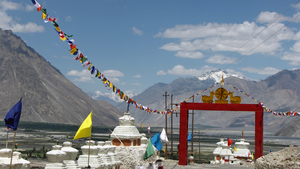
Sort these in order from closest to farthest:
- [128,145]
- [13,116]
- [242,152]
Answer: [13,116], [128,145], [242,152]

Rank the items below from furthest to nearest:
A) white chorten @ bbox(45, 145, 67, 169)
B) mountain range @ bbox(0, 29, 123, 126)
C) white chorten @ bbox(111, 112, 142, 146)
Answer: mountain range @ bbox(0, 29, 123, 126) < white chorten @ bbox(111, 112, 142, 146) < white chorten @ bbox(45, 145, 67, 169)

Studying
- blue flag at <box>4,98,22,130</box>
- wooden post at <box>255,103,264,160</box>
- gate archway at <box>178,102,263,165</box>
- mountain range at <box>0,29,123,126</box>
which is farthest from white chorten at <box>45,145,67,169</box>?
mountain range at <box>0,29,123,126</box>

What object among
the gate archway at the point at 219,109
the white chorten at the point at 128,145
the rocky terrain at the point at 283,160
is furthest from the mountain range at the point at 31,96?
the rocky terrain at the point at 283,160

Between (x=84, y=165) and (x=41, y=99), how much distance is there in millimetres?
163365

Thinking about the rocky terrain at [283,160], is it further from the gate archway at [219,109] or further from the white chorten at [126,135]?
the gate archway at [219,109]

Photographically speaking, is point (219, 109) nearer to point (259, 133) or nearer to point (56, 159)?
point (259, 133)

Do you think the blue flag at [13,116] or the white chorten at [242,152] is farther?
the white chorten at [242,152]

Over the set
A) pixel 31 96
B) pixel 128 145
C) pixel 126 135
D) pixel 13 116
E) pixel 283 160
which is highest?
pixel 31 96

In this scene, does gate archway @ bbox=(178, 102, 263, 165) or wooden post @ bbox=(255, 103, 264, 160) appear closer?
gate archway @ bbox=(178, 102, 263, 165)

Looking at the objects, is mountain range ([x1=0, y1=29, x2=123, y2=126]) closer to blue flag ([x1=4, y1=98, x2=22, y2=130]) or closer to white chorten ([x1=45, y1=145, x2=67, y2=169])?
white chorten ([x1=45, y1=145, x2=67, y2=169])

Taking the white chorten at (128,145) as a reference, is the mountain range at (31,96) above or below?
above

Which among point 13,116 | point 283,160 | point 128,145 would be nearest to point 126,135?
point 128,145

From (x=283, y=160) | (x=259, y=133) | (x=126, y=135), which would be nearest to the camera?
(x=283, y=160)

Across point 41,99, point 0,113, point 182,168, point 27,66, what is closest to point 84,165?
point 182,168
